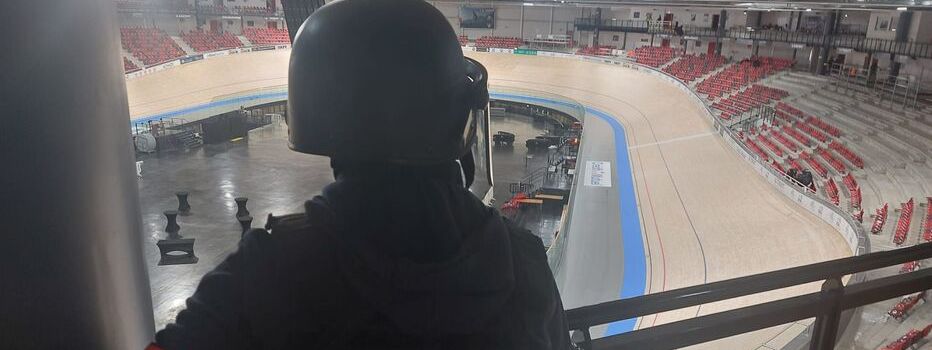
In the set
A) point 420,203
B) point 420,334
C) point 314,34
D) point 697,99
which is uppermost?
point 314,34

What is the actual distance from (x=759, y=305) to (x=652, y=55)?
24064 mm

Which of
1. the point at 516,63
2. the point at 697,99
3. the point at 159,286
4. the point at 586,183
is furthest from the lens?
the point at 516,63

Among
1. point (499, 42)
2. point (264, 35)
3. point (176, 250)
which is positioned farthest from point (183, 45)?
point (176, 250)

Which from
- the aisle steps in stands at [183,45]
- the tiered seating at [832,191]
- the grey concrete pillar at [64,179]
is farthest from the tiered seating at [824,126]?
the aisle steps in stands at [183,45]

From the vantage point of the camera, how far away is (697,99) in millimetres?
16672

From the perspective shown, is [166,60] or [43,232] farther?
[166,60]

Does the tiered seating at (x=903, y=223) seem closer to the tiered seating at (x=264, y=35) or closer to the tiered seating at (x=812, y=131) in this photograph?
the tiered seating at (x=812, y=131)

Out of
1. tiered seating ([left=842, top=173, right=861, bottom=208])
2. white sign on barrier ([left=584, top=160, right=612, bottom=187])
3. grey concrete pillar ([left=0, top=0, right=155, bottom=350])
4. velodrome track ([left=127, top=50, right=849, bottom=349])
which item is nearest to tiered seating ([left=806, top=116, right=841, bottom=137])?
velodrome track ([left=127, top=50, right=849, bottom=349])

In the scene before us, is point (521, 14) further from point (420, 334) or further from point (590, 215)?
point (420, 334)

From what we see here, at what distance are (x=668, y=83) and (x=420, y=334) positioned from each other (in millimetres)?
20415

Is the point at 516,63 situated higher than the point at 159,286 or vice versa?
the point at 516,63

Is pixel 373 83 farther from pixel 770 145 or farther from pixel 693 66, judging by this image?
pixel 693 66

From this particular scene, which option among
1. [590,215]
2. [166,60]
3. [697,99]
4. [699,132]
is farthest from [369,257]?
[166,60]

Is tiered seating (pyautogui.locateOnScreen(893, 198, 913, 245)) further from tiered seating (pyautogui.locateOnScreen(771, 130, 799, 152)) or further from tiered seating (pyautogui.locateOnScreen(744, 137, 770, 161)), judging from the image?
tiered seating (pyautogui.locateOnScreen(771, 130, 799, 152))
